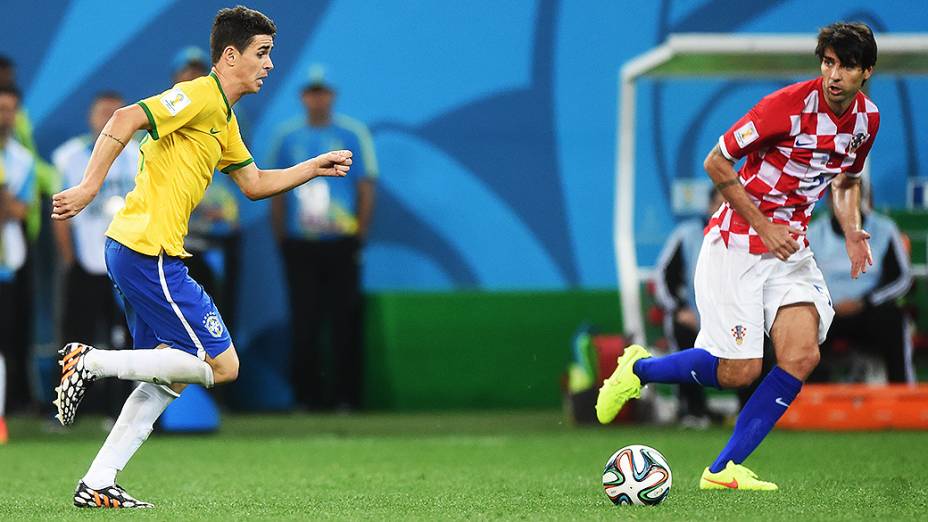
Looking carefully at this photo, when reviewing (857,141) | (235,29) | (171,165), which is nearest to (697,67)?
(857,141)

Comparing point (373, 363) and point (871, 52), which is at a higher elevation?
point (871, 52)

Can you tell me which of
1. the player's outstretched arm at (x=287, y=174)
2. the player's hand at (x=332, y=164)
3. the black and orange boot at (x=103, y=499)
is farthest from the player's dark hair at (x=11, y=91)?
the black and orange boot at (x=103, y=499)

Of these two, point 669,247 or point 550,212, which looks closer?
point 669,247

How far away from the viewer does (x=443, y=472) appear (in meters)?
7.84

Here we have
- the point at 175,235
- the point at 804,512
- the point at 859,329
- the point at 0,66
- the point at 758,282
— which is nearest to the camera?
Result: the point at 804,512

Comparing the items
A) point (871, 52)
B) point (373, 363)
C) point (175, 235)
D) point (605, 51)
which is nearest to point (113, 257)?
point (175, 235)

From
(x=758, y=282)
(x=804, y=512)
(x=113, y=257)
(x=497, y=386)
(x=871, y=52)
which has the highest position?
(x=871, y=52)

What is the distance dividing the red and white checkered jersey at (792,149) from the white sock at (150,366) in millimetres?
2422

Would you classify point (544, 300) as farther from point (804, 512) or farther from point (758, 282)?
point (804, 512)

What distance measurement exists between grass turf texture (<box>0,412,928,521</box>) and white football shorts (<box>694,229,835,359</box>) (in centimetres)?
67

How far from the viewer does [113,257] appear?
6.10m

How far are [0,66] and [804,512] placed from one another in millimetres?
9060

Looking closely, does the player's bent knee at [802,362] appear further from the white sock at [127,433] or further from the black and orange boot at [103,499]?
the black and orange boot at [103,499]

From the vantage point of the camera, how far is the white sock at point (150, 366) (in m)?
6.04
